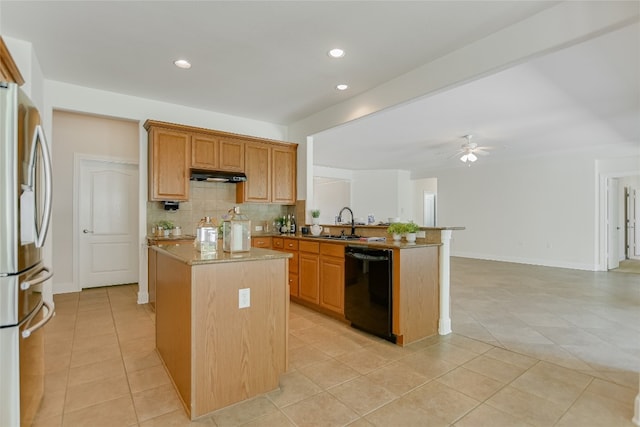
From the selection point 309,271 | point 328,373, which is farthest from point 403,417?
point 309,271

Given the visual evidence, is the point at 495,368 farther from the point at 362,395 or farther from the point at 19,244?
the point at 19,244

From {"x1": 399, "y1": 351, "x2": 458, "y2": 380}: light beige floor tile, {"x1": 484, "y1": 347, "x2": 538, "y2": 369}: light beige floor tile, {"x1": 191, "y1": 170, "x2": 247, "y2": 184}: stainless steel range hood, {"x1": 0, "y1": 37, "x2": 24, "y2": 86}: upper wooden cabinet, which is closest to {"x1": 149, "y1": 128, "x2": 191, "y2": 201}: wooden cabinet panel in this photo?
{"x1": 191, "y1": 170, "x2": 247, "y2": 184}: stainless steel range hood

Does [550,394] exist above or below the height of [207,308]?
below

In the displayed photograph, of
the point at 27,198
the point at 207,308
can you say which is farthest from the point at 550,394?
the point at 27,198

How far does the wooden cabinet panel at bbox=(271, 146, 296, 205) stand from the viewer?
5180mm

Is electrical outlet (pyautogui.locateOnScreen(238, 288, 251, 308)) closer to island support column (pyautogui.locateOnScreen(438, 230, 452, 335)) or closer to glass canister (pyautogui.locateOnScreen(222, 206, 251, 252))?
glass canister (pyautogui.locateOnScreen(222, 206, 251, 252))

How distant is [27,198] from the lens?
1.68 m

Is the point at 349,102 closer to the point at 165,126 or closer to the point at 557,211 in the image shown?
the point at 165,126

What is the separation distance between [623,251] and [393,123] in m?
8.11

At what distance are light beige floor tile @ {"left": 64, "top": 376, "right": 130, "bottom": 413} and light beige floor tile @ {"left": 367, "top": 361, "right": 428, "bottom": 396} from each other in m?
1.79

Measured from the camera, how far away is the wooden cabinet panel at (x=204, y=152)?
444 centimetres

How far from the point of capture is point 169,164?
4.25 metres

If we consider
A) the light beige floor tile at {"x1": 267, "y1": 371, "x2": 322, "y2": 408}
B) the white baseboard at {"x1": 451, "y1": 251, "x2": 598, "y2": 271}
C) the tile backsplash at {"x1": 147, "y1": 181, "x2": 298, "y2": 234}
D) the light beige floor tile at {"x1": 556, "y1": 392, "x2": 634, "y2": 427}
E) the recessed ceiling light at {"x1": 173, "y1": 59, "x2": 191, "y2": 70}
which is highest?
the recessed ceiling light at {"x1": 173, "y1": 59, "x2": 191, "y2": 70}

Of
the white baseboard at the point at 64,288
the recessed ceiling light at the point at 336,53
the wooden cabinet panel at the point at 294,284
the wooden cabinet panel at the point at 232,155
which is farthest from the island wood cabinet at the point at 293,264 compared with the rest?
the white baseboard at the point at 64,288
